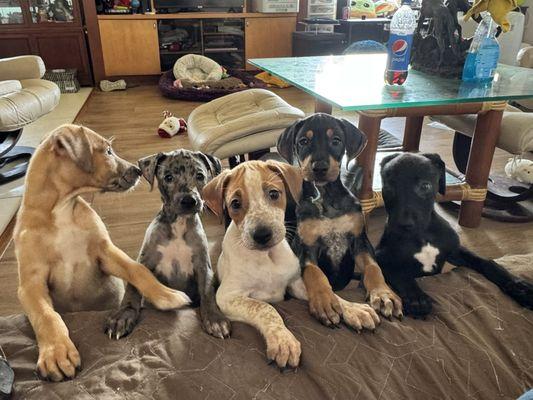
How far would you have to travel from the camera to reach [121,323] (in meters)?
1.40

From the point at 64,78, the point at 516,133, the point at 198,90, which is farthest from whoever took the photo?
the point at 64,78

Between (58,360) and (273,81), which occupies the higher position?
Answer: (58,360)

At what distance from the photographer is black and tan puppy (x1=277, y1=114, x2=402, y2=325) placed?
1606mm

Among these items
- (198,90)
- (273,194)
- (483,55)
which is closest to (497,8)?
(483,55)

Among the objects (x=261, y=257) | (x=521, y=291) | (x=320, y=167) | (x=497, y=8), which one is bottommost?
(x=521, y=291)

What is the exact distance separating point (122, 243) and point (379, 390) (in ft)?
5.65

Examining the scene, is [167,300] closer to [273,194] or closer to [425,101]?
[273,194]

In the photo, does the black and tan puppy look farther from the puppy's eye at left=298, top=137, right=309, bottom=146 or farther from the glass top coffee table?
the glass top coffee table

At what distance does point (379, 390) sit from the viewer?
1.25 m

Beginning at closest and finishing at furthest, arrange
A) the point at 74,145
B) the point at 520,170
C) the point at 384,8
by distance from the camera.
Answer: the point at 74,145 < the point at 520,170 < the point at 384,8

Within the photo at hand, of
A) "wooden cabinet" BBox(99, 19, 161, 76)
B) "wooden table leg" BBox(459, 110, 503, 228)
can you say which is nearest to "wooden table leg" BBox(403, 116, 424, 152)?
"wooden table leg" BBox(459, 110, 503, 228)

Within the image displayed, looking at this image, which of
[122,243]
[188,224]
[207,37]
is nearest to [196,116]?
[122,243]

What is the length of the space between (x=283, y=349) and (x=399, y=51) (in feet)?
6.02

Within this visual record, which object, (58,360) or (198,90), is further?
(198,90)
